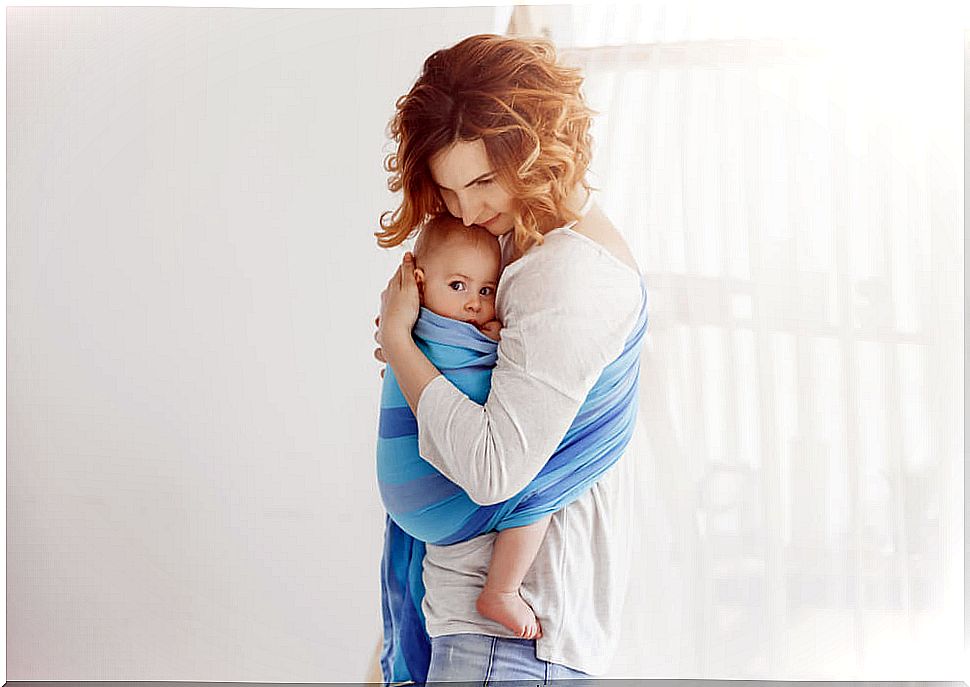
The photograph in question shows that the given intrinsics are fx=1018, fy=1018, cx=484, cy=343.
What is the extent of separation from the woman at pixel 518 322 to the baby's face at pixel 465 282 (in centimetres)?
3

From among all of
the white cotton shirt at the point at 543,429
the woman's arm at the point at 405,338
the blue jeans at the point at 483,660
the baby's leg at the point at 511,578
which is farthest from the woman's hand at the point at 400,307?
the blue jeans at the point at 483,660

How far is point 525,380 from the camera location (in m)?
1.93

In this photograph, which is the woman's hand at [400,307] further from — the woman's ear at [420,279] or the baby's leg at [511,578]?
the baby's leg at [511,578]

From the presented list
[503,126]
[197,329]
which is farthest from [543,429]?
[197,329]

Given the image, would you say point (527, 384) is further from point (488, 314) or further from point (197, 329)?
point (197, 329)

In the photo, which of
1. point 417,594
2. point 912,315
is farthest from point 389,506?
point 912,315

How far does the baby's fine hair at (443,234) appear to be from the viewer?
2.02 meters

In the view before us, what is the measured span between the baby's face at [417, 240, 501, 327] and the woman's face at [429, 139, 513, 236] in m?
0.05

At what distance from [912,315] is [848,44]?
0.60 m

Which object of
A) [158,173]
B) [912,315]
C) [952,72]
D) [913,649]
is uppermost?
[952,72]

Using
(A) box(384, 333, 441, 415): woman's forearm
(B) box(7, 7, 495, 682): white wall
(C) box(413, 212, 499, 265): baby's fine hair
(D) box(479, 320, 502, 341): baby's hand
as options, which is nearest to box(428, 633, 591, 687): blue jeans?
(B) box(7, 7, 495, 682): white wall

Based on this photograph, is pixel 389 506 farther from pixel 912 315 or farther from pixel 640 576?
pixel 912 315

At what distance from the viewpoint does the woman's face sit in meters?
2.01

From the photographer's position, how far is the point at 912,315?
7.29 ft
